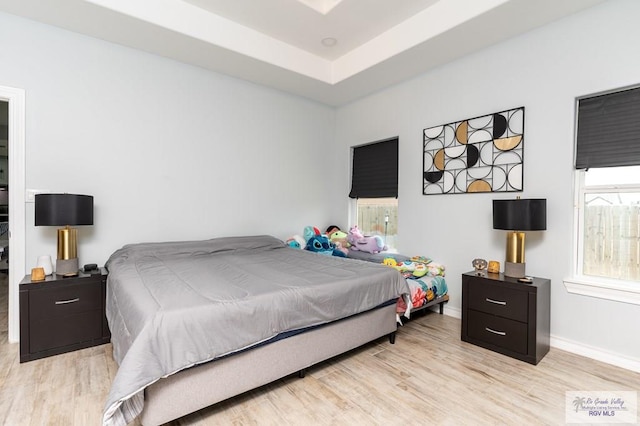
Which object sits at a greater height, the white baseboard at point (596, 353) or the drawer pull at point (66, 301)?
the drawer pull at point (66, 301)

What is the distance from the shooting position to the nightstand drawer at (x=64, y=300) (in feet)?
7.62

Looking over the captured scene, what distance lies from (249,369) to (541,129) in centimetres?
293

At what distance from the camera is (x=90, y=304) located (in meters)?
2.53

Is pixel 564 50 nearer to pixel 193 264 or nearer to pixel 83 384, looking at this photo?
pixel 193 264

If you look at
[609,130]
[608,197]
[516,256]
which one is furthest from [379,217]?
[609,130]

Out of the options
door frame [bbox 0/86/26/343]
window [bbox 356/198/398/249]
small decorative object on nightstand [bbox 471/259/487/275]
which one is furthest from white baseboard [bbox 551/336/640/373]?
door frame [bbox 0/86/26/343]

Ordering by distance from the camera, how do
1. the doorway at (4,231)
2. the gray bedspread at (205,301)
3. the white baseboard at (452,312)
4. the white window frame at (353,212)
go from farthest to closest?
the white window frame at (353,212), the white baseboard at (452,312), the doorway at (4,231), the gray bedspread at (205,301)

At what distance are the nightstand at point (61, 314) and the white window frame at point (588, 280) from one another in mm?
Result: 3810

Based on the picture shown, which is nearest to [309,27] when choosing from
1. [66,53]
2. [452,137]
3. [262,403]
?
[452,137]

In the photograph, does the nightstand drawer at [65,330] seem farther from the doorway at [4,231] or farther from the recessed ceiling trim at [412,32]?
the recessed ceiling trim at [412,32]

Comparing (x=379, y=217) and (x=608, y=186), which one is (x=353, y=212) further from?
(x=608, y=186)

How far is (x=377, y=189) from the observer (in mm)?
4184

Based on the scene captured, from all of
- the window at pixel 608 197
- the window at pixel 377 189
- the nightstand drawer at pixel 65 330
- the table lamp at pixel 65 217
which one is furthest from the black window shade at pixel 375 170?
the nightstand drawer at pixel 65 330

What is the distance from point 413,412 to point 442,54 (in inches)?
122
